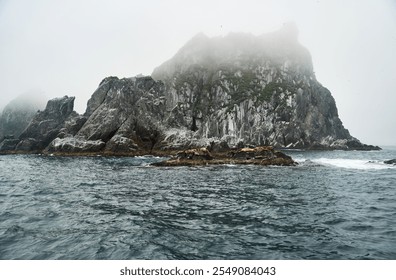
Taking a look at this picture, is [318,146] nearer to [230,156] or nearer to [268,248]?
[230,156]

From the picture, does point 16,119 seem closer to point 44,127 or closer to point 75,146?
point 44,127

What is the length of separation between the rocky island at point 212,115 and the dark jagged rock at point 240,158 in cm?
19

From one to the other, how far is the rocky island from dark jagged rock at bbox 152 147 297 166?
7.7 inches

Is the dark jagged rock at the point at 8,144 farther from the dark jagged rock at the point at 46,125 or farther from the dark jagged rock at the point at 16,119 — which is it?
the dark jagged rock at the point at 46,125

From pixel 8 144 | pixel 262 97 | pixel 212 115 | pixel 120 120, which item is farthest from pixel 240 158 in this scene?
pixel 262 97

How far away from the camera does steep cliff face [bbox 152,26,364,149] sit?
150750 millimetres

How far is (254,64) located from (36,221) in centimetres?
18703

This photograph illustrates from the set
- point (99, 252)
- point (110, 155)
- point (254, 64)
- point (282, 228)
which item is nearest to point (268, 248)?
point (282, 228)

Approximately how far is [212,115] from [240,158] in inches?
4281

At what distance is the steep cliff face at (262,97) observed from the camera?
15075 cm

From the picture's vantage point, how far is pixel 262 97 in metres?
164

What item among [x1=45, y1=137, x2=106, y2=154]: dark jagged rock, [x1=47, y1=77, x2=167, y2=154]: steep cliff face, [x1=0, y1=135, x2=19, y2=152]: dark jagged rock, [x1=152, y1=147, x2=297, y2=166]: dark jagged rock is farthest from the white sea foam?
[x1=0, y1=135, x2=19, y2=152]: dark jagged rock

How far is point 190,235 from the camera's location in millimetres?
12664

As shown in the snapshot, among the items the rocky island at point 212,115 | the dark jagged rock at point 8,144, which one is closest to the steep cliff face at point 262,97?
the rocky island at point 212,115
